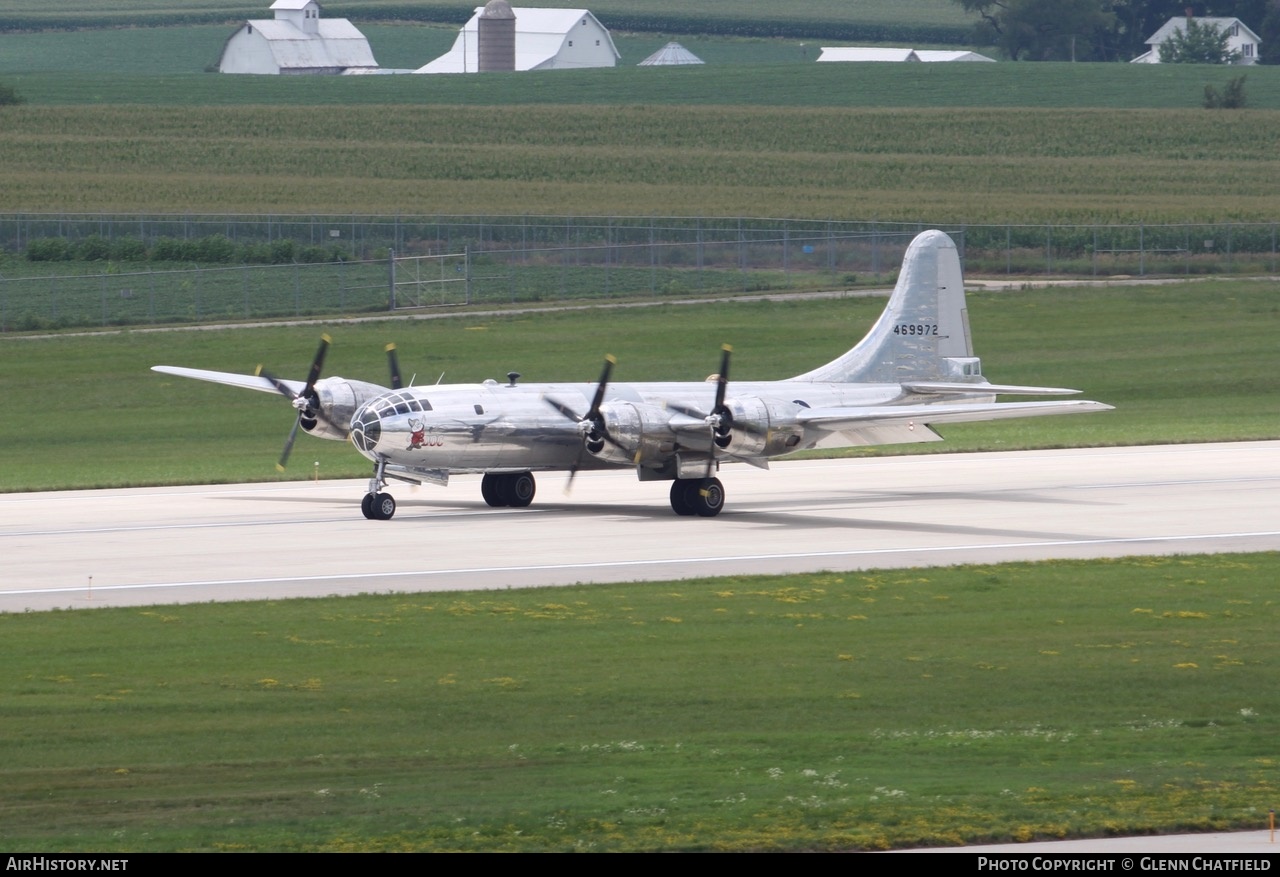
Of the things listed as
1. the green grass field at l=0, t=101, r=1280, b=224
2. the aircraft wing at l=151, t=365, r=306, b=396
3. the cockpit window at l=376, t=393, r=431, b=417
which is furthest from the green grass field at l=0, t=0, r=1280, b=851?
the green grass field at l=0, t=101, r=1280, b=224

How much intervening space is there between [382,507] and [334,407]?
112 inches

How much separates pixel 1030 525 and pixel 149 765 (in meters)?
23.0

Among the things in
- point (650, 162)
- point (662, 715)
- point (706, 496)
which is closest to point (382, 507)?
point (706, 496)

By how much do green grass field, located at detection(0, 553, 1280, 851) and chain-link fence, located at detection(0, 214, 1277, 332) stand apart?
52632mm

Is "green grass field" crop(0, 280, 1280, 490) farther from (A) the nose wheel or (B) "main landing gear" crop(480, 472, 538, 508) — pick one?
(A) the nose wheel

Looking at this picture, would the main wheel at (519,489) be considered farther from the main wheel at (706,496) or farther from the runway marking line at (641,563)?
the runway marking line at (641,563)

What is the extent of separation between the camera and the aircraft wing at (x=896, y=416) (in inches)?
1531

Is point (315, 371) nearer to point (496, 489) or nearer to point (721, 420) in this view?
point (496, 489)

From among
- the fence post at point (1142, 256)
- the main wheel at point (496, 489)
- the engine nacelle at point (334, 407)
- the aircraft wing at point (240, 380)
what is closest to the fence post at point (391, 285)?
the aircraft wing at point (240, 380)

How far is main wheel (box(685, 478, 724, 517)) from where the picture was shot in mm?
38781

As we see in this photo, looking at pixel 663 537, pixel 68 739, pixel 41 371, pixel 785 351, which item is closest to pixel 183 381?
pixel 41 371

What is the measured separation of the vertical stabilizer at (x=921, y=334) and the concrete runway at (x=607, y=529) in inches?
114
